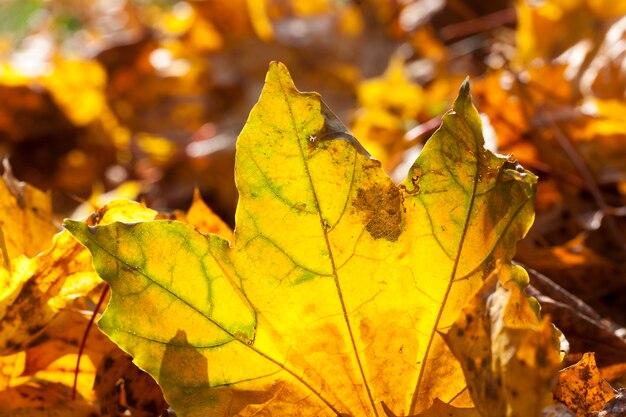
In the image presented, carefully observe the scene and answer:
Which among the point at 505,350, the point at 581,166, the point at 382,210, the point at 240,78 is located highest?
the point at 240,78

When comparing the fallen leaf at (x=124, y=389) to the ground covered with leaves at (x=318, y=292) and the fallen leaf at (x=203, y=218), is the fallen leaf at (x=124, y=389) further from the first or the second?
the fallen leaf at (x=203, y=218)

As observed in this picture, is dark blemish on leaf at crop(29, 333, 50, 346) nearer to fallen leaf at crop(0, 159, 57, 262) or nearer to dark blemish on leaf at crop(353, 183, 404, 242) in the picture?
fallen leaf at crop(0, 159, 57, 262)

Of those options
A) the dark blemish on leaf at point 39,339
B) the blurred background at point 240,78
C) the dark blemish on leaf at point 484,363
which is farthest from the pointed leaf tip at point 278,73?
the blurred background at point 240,78

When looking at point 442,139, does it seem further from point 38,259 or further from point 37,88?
point 37,88

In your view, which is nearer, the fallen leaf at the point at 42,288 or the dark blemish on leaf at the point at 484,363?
the dark blemish on leaf at the point at 484,363

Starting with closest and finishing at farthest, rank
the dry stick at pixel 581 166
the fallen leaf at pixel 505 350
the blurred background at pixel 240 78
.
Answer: the fallen leaf at pixel 505 350 < the dry stick at pixel 581 166 < the blurred background at pixel 240 78

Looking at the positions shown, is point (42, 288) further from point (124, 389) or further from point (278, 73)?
point (278, 73)

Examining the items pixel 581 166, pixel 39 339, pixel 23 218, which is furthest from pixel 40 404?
pixel 581 166

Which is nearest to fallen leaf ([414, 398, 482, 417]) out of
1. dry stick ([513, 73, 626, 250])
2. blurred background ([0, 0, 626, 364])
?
dry stick ([513, 73, 626, 250])
